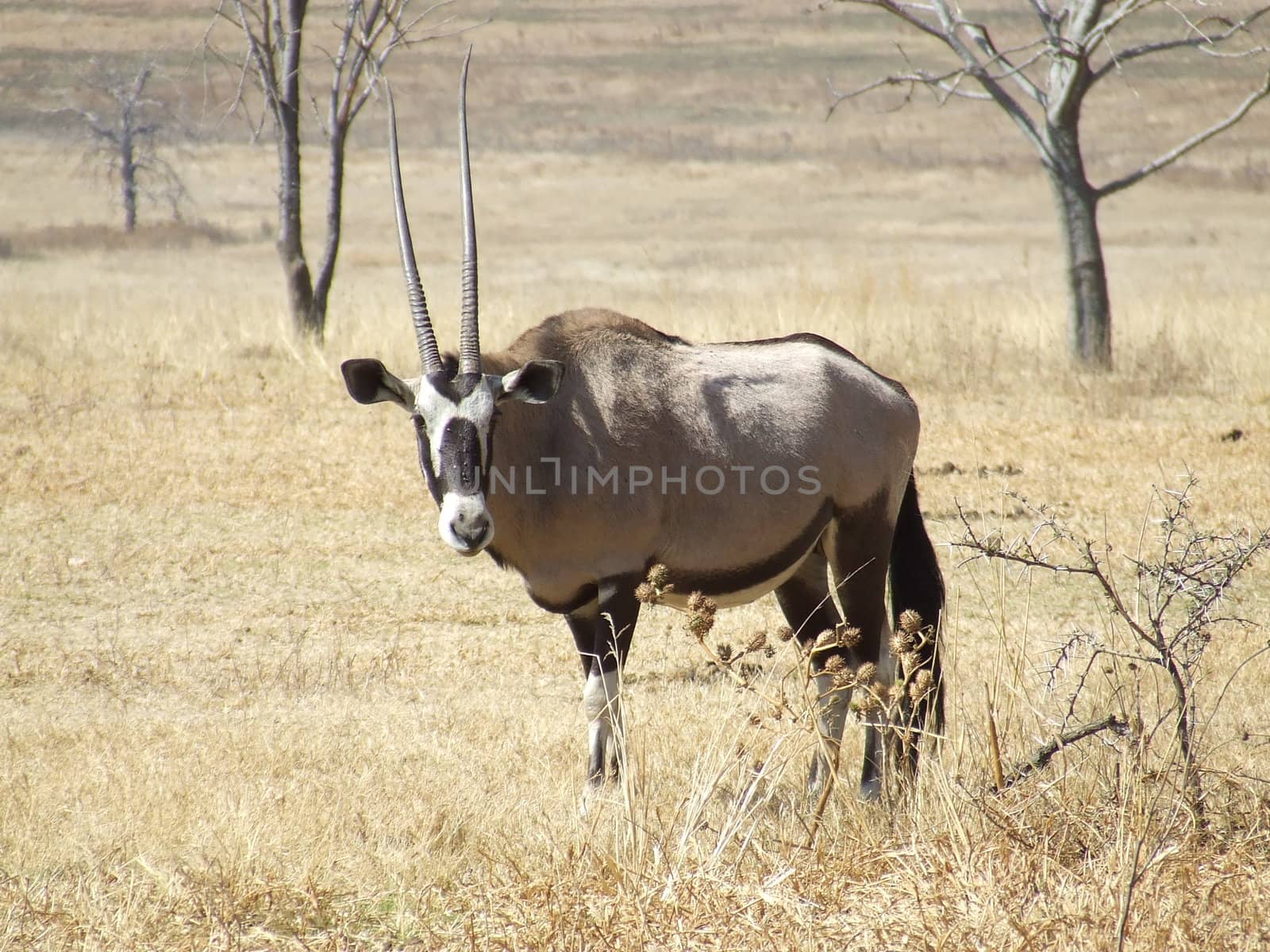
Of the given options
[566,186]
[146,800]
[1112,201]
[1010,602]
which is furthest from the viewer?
[566,186]

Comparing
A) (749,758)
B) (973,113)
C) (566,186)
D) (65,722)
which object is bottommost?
(65,722)

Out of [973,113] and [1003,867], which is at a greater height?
[973,113]

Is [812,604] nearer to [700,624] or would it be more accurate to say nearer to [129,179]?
[700,624]

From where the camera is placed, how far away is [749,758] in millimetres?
4457

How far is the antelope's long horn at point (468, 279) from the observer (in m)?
4.87

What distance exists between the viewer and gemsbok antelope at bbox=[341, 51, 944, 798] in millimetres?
4867

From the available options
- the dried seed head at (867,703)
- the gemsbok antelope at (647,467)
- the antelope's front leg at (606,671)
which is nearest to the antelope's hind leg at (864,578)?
the gemsbok antelope at (647,467)

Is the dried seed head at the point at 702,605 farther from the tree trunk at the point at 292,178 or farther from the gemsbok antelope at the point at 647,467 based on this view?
the tree trunk at the point at 292,178

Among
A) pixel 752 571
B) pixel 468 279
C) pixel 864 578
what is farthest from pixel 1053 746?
pixel 468 279

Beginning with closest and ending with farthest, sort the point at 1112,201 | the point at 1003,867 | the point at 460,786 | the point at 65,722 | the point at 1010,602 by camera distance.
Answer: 1. the point at 1003,867
2. the point at 460,786
3. the point at 65,722
4. the point at 1010,602
5. the point at 1112,201

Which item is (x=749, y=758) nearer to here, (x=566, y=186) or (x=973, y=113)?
(x=566, y=186)

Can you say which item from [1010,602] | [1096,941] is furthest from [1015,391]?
[1096,941]

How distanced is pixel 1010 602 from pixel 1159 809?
11.1 feet

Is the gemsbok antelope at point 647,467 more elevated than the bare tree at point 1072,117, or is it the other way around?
the bare tree at point 1072,117
